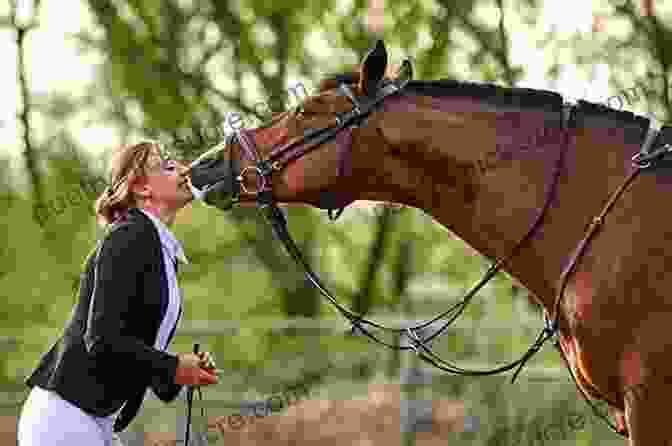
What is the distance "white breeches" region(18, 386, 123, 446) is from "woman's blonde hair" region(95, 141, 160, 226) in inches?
28.5

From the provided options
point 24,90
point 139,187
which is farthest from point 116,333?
point 24,90

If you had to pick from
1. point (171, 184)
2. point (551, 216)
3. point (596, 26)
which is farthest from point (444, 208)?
point (596, 26)

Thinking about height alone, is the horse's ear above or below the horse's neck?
above

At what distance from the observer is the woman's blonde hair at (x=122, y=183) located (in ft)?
14.7

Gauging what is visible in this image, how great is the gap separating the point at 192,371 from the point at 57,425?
50 cm

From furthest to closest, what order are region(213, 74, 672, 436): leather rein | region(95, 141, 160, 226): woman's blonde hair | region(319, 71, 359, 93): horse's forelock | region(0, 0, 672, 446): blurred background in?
region(0, 0, 672, 446): blurred background, region(319, 71, 359, 93): horse's forelock, region(95, 141, 160, 226): woman's blonde hair, region(213, 74, 672, 436): leather rein

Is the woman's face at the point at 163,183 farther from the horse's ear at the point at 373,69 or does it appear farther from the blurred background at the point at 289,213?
the blurred background at the point at 289,213

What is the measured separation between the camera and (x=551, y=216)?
14.5 feet

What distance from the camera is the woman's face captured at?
4.52 meters

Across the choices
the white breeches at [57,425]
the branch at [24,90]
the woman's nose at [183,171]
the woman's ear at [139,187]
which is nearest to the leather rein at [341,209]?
the woman's nose at [183,171]

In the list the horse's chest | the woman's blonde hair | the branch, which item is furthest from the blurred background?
the woman's blonde hair

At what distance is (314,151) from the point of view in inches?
183

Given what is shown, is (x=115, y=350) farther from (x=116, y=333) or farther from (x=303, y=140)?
(x=303, y=140)

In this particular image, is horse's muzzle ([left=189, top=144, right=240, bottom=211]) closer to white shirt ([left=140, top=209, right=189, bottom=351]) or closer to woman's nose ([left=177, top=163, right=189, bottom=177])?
woman's nose ([left=177, top=163, right=189, bottom=177])
